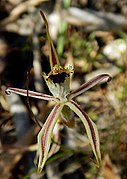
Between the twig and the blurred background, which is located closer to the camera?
the blurred background

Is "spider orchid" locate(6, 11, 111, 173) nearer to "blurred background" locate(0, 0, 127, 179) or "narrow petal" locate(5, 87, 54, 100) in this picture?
"narrow petal" locate(5, 87, 54, 100)

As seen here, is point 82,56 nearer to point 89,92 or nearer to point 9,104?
point 89,92

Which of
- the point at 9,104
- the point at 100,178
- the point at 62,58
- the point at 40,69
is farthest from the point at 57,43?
the point at 100,178

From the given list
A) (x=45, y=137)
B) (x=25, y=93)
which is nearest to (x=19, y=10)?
(x=25, y=93)

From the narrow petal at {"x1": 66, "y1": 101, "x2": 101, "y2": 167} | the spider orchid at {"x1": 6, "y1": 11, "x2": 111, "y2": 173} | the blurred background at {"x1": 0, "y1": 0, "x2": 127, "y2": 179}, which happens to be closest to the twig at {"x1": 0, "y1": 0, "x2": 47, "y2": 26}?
the blurred background at {"x1": 0, "y1": 0, "x2": 127, "y2": 179}

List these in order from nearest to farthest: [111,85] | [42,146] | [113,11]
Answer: [42,146] < [111,85] < [113,11]

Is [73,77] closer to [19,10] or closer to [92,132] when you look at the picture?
[19,10]

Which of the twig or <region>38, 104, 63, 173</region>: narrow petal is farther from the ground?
the twig

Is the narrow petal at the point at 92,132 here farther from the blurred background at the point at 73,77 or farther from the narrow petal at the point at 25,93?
the blurred background at the point at 73,77

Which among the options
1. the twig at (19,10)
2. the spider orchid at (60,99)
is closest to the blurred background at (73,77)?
the twig at (19,10)
